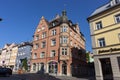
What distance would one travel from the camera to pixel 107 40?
2017cm

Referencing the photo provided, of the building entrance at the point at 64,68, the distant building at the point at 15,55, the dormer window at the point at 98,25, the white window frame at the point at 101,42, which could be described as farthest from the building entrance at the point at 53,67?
the dormer window at the point at 98,25

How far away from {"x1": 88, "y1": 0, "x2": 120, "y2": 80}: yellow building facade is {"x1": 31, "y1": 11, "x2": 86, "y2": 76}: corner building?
12175mm

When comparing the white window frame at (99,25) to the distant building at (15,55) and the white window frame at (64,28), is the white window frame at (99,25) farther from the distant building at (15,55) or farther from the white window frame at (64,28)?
the distant building at (15,55)

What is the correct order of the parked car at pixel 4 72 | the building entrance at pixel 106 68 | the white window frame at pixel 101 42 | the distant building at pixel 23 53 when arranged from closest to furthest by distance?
the white window frame at pixel 101 42 → the building entrance at pixel 106 68 → the parked car at pixel 4 72 → the distant building at pixel 23 53

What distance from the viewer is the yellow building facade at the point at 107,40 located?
734 inches

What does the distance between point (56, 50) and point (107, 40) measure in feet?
57.2

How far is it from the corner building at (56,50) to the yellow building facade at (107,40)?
1217cm

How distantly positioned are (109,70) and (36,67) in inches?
922

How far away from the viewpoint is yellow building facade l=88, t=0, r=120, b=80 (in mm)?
18656

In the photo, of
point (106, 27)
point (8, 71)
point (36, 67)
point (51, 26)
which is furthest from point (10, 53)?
point (106, 27)

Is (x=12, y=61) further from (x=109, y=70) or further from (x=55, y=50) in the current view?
(x=109, y=70)

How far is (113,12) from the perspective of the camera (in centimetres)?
2030

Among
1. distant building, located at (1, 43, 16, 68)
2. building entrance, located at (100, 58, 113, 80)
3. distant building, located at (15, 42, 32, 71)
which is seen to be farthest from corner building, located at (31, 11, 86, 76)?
distant building, located at (1, 43, 16, 68)

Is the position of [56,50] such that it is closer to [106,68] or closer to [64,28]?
[64,28]
